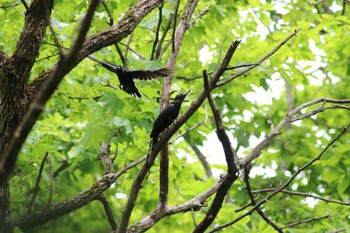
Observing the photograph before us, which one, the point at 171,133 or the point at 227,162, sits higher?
the point at 171,133

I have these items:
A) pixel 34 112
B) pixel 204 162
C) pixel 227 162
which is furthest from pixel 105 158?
pixel 204 162

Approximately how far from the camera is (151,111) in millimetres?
4574

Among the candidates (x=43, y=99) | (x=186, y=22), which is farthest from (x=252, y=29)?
(x=43, y=99)

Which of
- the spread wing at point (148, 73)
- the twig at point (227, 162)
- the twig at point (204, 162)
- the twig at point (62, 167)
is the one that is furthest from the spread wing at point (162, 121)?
the twig at point (204, 162)

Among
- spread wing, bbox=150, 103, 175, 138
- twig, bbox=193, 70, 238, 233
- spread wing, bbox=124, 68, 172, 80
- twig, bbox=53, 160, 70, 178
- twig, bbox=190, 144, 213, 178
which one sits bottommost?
twig, bbox=193, 70, 238, 233

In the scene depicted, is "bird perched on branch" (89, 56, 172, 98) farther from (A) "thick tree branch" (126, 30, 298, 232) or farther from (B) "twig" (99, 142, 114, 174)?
(B) "twig" (99, 142, 114, 174)

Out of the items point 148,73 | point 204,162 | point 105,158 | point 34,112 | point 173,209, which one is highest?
point 204,162

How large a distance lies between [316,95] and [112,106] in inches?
364

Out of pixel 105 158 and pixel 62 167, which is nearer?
pixel 105 158

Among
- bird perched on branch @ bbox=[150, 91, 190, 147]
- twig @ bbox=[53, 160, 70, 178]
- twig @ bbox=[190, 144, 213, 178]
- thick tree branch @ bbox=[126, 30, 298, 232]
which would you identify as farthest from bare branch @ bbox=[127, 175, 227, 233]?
twig @ bbox=[190, 144, 213, 178]

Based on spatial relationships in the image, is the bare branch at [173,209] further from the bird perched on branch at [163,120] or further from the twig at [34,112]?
the twig at [34,112]

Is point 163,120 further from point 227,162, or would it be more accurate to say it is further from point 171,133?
point 227,162

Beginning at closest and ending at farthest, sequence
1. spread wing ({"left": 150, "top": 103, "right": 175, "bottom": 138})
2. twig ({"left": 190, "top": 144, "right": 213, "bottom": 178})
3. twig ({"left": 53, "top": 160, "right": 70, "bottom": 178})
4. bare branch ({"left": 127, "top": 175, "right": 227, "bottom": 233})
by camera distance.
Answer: spread wing ({"left": 150, "top": 103, "right": 175, "bottom": 138}) < bare branch ({"left": 127, "top": 175, "right": 227, "bottom": 233}) < twig ({"left": 53, "top": 160, "right": 70, "bottom": 178}) < twig ({"left": 190, "top": 144, "right": 213, "bottom": 178})

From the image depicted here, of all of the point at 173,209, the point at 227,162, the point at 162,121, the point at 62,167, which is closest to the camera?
the point at 227,162
